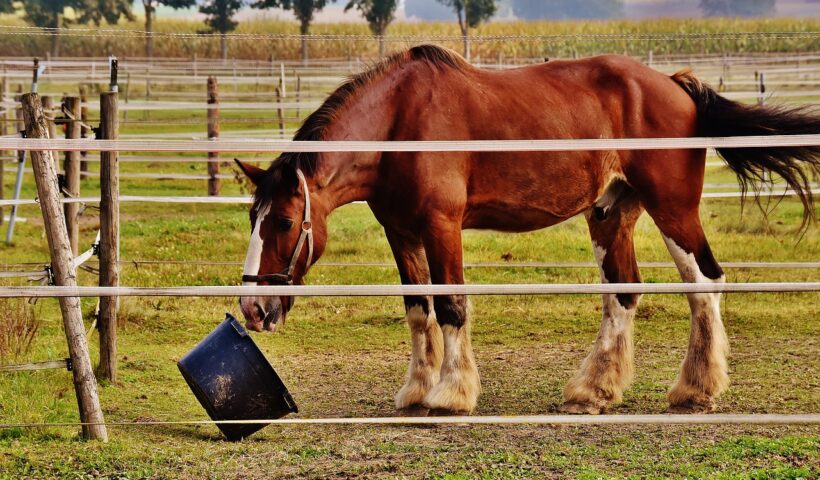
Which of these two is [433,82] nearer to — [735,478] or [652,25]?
[735,478]

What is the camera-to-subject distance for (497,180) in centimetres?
616

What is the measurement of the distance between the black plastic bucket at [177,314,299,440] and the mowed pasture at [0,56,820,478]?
0.17m

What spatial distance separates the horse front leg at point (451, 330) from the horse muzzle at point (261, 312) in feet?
2.88

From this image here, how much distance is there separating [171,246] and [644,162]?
6.72m

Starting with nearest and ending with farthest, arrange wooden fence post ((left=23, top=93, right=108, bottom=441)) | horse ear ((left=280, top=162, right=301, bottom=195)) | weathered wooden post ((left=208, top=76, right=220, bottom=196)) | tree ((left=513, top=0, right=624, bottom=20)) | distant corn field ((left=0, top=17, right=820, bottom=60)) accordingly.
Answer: wooden fence post ((left=23, top=93, right=108, bottom=441)) → horse ear ((left=280, top=162, right=301, bottom=195)) → weathered wooden post ((left=208, top=76, right=220, bottom=196)) → distant corn field ((left=0, top=17, right=820, bottom=60)) → tree ((left=513, top=0, right=624, bottom=20))

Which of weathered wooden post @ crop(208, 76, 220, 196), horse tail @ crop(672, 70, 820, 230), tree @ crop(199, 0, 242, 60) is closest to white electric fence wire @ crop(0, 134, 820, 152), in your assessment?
horse tail @ crop(672, 70, 820, 230)

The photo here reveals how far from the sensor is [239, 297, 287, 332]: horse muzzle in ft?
18.0

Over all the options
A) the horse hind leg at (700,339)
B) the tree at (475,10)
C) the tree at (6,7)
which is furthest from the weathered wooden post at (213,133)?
the tree at (6,7)

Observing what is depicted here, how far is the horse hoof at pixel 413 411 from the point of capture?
6.02 metres

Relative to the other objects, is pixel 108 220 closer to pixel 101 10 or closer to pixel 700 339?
pixel 700 339

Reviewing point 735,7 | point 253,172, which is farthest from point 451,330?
point 735,7

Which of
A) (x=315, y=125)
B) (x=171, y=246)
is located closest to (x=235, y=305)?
(x=171, y=246)

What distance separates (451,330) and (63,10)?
5376 centimetres

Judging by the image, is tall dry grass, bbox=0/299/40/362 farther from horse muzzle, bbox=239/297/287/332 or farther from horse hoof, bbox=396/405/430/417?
horse hoof, bbox=396/405/430/417
